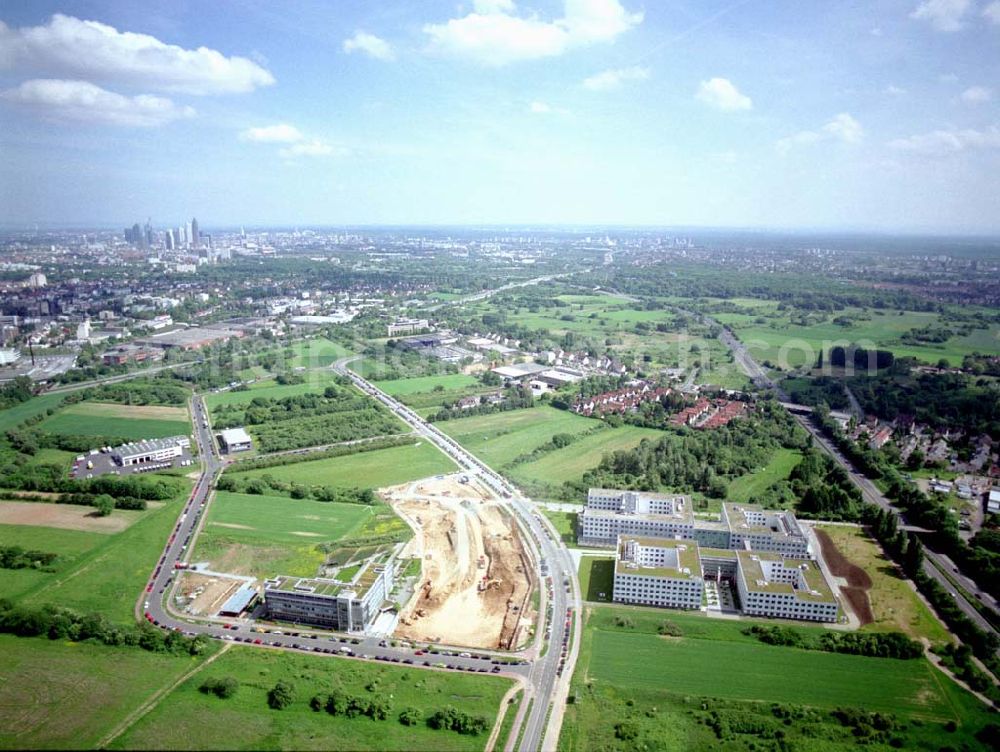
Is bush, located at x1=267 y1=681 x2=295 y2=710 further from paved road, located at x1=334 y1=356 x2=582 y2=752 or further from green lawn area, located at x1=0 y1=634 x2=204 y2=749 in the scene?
paved road, located at x1=334 y1=356 x2=582 y2=752

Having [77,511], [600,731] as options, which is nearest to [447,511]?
[600,731]

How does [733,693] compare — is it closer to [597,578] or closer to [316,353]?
[597,578]

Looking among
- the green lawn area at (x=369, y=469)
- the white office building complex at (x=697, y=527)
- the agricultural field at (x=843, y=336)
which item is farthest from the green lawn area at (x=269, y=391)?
the agricultural field at (x=843, y=336)

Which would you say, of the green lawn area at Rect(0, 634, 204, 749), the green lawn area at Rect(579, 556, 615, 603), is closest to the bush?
the green lawn area at Rect(0, 634, 204, 749)

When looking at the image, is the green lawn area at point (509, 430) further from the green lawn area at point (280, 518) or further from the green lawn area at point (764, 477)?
the green lawn area at point (764, 477)

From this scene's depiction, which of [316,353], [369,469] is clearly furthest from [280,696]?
[316,353]

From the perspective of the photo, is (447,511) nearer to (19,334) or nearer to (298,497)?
(298,497)

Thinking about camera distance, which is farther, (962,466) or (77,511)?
(962,466)
